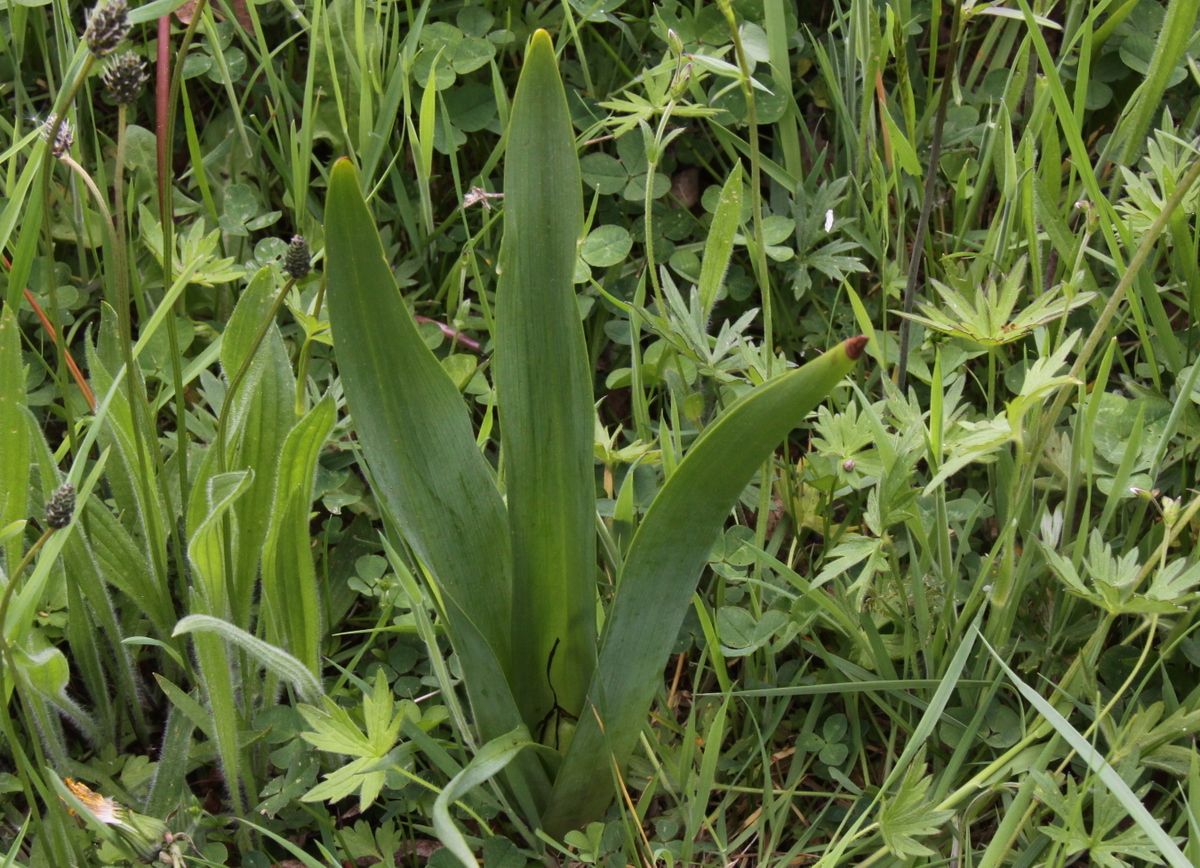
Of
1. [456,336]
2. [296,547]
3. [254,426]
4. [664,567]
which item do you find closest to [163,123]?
[254,426]

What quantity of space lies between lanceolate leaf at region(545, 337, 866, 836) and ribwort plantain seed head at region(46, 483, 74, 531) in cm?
58

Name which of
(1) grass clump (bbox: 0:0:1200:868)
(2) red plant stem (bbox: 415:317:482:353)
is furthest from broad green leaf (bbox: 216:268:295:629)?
(2) red plant stem (bbox: 415:317:482:353)

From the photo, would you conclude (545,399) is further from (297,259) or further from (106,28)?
(106,28)

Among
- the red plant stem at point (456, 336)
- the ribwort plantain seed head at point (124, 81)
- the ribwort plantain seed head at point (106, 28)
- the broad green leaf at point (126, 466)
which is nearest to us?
the ribwort plantain seed head at point (106, 28)

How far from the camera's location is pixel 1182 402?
1385 millimetres

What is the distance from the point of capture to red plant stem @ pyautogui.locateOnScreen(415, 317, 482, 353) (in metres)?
1.83

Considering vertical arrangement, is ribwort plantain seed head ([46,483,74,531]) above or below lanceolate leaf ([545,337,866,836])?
above

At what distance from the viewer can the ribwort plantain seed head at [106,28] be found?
900 millimetres

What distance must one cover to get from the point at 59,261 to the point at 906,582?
1.74 meters

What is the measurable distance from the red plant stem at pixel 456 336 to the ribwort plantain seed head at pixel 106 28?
91 centimetres

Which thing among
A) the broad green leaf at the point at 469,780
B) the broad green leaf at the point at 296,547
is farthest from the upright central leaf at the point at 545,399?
the broad green leaf at the point at 296,547

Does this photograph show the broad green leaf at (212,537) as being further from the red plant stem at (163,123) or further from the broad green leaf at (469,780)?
the broad green leaf at (469,780)

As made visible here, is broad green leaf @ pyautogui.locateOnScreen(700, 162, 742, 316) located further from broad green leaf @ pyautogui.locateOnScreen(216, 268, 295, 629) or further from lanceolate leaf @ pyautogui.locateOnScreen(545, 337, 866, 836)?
broad green leaf @ pyautogui.locateOnScreen(216, 268, 295, 629)

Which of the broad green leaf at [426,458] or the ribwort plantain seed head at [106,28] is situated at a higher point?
the ribwort plantain seed head at [106,28]
